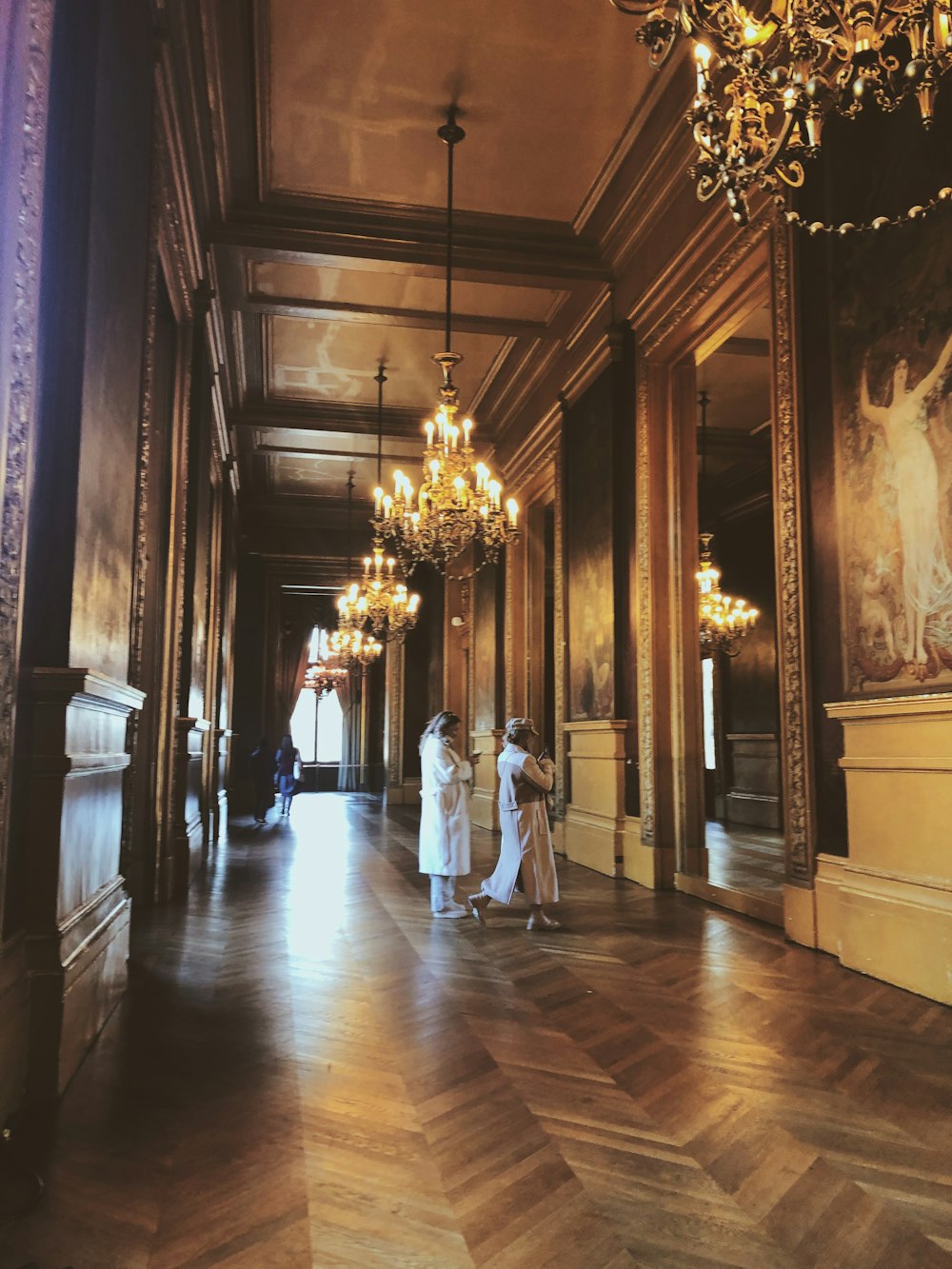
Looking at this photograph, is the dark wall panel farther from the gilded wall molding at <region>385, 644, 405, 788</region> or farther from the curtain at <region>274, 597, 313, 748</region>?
the curtain at <region>274, 597, 313, 748</region>

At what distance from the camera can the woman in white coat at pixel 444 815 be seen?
5.93 metres

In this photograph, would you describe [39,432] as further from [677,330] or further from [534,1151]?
[677,330]

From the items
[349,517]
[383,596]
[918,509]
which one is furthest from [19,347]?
[349,517]

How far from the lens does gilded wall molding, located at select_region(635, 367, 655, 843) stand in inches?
286

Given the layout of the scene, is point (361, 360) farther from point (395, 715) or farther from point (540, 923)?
point (395, 715)

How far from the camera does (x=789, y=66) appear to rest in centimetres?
257

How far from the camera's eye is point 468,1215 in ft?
7.03

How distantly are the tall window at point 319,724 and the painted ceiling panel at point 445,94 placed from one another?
18268 millimetres

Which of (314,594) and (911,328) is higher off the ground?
(314,594)

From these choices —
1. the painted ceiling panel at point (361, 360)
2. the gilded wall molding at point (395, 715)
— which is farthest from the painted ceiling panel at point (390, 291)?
the gilded wall molding at point (395, 715)

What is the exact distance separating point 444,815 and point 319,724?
63.4 ft

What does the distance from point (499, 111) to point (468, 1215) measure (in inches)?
263

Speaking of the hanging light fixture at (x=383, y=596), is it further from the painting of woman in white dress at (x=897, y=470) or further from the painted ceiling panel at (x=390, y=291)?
the painting of woman in white dress at (x=897, y=470)

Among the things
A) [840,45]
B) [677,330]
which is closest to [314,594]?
[677,330]
